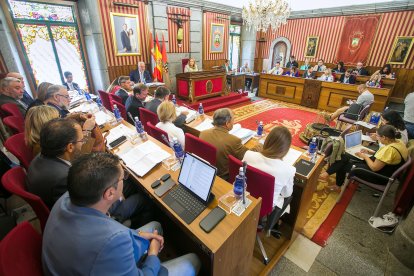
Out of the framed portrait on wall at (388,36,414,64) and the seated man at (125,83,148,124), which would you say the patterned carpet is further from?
the framed portrait on wall at (388,36,414,64)

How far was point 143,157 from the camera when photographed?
1966 mm

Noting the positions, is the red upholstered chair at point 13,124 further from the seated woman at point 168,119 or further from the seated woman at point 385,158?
the seated woman at point 385,158

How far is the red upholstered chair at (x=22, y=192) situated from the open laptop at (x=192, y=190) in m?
0.73

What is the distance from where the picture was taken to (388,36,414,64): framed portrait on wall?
689 cm

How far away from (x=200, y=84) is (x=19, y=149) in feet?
16.7

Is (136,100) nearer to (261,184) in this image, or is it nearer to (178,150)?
(178,150)

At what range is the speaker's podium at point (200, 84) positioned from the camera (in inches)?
244

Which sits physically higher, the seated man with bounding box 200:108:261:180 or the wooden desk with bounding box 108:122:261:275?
the seated man with bounding box 200:108:261:180

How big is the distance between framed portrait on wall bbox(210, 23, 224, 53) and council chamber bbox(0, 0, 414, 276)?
1153 millimetres

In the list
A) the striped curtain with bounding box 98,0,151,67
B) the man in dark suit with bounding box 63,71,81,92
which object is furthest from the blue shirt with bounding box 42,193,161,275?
the striped curtain with bounding box 98,0,151,67

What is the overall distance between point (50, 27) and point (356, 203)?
7.30 metres

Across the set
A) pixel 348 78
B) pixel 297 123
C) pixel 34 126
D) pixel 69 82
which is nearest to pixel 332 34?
pixel 348 78

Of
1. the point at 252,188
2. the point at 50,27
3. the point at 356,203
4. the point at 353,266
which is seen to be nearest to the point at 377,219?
the point at 356,203

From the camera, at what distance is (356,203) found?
272 cm
